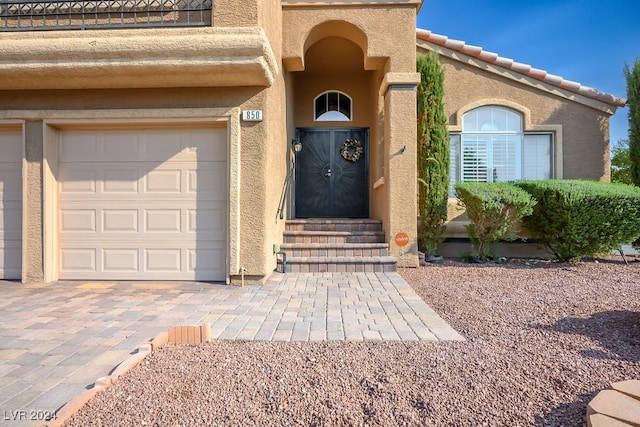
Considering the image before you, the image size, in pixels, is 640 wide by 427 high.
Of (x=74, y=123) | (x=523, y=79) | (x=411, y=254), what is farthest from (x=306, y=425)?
(x=523, y=79)

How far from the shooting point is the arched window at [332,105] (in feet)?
30.3

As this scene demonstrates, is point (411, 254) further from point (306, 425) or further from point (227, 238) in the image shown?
point (306, 425)

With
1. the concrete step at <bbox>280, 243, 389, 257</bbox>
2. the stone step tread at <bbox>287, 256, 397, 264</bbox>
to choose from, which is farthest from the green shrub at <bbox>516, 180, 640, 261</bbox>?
the concrete step at <bbox>280, 243, 389, 257</bbox>

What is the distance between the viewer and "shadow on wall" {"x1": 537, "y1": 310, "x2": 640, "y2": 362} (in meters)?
2.82

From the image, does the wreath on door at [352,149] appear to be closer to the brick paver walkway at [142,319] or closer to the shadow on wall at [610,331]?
the brick paver walkway at [142,319]

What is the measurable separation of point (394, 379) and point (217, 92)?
4.65 metres

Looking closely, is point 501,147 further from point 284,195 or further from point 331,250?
point 284,195

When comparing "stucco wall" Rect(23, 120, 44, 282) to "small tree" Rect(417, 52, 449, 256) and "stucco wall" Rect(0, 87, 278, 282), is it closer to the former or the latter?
"stucco wall" Rect(0, 87, 278, 282)

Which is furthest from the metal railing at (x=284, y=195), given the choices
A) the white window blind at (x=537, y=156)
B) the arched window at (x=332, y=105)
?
the white window blind at (x=537, y=156)

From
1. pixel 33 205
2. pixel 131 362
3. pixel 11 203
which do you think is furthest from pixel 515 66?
pixel 11 203

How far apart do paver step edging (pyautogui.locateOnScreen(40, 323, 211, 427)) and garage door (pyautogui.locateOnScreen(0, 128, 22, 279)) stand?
14.8ft

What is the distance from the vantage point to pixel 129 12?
5094mm

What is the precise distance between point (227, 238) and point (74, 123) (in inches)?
118

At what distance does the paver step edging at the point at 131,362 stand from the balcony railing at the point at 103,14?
168 inches
